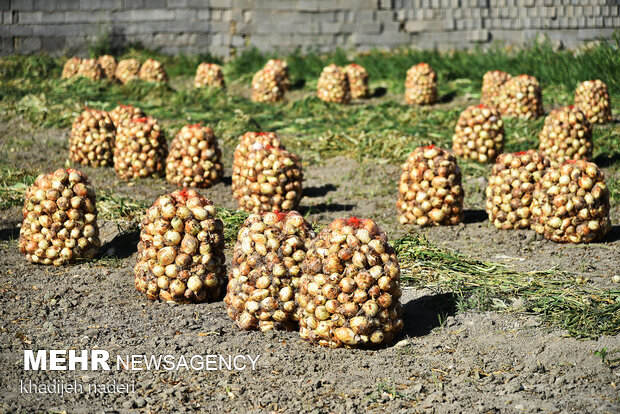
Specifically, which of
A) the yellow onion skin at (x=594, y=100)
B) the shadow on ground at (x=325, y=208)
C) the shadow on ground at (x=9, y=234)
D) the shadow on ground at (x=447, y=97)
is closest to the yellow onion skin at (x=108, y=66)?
the shadow on ground at (x=447, y=97)

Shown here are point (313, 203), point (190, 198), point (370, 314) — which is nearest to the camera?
point (370, 314)

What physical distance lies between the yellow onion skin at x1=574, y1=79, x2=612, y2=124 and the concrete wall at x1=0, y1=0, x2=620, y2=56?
6.67 meters

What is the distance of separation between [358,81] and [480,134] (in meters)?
4.34

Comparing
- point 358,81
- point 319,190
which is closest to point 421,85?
point 358,81

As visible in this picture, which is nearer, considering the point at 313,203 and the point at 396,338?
the point at 396,338

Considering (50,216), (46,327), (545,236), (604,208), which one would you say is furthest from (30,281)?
(604,208)

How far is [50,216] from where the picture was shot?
195 inches

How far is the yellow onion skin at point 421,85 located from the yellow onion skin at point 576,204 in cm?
559

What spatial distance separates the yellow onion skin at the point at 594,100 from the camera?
29.0 feet

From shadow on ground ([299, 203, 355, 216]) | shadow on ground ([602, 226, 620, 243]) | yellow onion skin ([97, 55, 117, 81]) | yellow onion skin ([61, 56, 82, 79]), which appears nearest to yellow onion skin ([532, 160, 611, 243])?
shadow on ground ([602, 226, 620, 243])

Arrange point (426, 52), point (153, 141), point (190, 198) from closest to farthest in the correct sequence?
point (190, 198) → point (153, 141) → point (426, 52)

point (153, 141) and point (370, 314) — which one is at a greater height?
point (153, 141)

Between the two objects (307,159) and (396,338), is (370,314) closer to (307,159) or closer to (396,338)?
(396,338)

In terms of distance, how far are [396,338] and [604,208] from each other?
2279 millimetres
